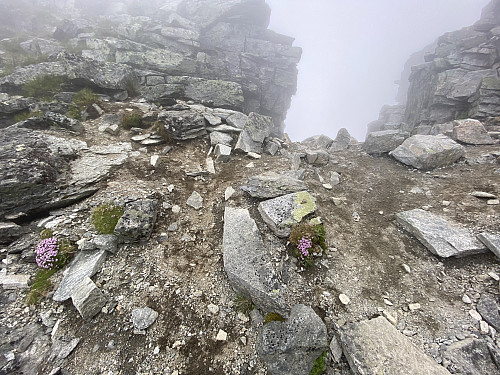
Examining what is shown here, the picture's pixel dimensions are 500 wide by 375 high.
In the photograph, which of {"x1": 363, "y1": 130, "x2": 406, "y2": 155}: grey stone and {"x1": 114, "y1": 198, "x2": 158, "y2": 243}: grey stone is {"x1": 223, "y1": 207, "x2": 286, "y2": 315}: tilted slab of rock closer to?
{"x1": 114, "y1": 198, "x2": 158, "y2": 243}: grey stone

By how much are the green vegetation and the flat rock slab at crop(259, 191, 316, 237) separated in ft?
53.0

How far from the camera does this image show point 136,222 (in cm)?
609

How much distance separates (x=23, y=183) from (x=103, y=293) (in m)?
4.57

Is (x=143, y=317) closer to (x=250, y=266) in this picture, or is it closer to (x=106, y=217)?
(x=250, y=266)

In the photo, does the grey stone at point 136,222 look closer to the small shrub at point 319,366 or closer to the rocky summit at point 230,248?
the rocky summit at point 230,248

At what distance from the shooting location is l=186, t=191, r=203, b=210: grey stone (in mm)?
7709

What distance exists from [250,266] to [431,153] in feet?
36.7

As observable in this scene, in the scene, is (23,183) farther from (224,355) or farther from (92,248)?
(224,355)

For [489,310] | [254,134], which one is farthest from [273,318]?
[254,134]

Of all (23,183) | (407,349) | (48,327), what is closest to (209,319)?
(48,327)

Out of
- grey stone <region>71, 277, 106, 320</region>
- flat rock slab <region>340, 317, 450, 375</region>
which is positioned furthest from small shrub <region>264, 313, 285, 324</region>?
grey stone <region>71, 277, 106, 320</region>

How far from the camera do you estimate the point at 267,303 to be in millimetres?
4773

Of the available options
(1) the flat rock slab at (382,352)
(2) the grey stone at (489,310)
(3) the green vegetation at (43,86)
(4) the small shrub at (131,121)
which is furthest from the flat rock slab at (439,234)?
(3) the green vegetation at (43,86)

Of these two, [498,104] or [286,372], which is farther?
[498,104]
